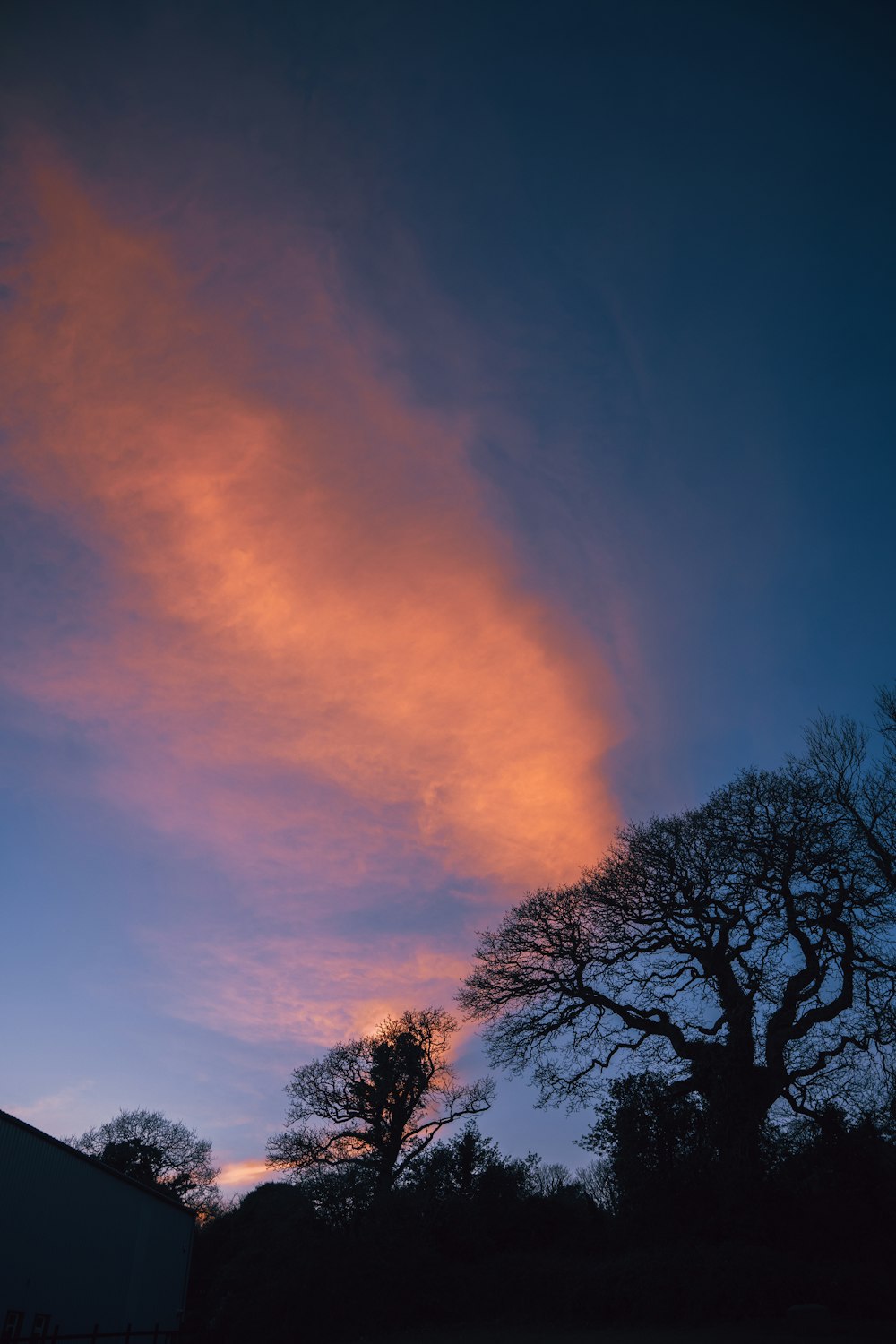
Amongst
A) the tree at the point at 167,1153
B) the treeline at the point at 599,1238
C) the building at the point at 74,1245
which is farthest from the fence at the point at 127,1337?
the tree at the point at 167,1153

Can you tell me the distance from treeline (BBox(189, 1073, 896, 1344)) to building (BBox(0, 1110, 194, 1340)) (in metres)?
3.65

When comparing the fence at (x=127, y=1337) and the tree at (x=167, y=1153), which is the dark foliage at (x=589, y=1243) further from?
the tree at (x=167, y=1153)

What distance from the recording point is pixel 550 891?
27.2m

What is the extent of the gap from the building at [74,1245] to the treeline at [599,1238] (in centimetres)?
365

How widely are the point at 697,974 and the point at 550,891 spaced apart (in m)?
5.43

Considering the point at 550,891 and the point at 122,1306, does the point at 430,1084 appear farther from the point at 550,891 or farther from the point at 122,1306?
the point at 550,891

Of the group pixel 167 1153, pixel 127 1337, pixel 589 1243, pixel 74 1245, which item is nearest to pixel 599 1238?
pixel 589 1243

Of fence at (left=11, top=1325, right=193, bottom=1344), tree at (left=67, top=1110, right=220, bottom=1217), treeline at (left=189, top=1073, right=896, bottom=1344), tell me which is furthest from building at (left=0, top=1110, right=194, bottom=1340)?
tree at (left=67, top=1110, right=220, bottom=1217)

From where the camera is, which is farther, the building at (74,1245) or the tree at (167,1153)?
the tree at (167,1153)

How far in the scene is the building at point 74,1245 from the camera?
22.8 m

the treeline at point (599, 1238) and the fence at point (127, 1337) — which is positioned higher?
the treeline at point (599, 1238)

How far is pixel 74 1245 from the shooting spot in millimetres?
26359

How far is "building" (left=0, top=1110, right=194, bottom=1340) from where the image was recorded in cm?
2278

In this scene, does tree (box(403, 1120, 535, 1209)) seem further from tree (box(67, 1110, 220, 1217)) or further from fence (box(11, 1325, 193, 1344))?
tree (box(67, 1110, 220, 1217))
